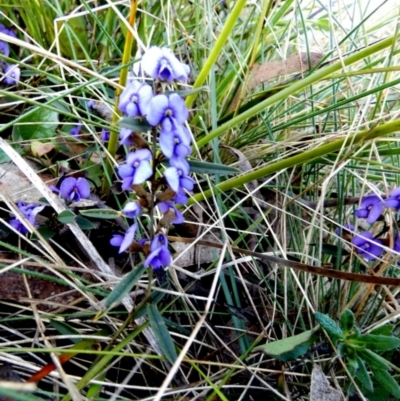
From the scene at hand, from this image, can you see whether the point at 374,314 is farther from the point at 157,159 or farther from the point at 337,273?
the point at 157,159

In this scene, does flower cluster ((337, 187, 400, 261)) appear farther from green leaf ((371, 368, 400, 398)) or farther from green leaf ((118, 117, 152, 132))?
green leaf ((118, 117, 152, 132))

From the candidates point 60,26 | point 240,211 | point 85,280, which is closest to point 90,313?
point 85,280

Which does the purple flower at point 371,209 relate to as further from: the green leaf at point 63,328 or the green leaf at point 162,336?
the green leaf at point 63,328

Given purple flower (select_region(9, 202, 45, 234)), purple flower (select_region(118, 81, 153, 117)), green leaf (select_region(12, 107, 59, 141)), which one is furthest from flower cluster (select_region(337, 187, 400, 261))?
green leaf (select_region(12, 107, 59, 141))

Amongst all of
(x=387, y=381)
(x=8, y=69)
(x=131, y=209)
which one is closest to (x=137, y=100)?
(x=131, y=209)

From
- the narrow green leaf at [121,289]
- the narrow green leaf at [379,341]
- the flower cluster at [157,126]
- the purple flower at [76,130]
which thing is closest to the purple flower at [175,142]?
the flower cluster at [157,126]

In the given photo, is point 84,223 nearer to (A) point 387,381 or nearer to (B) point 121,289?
(B) point 121,289
